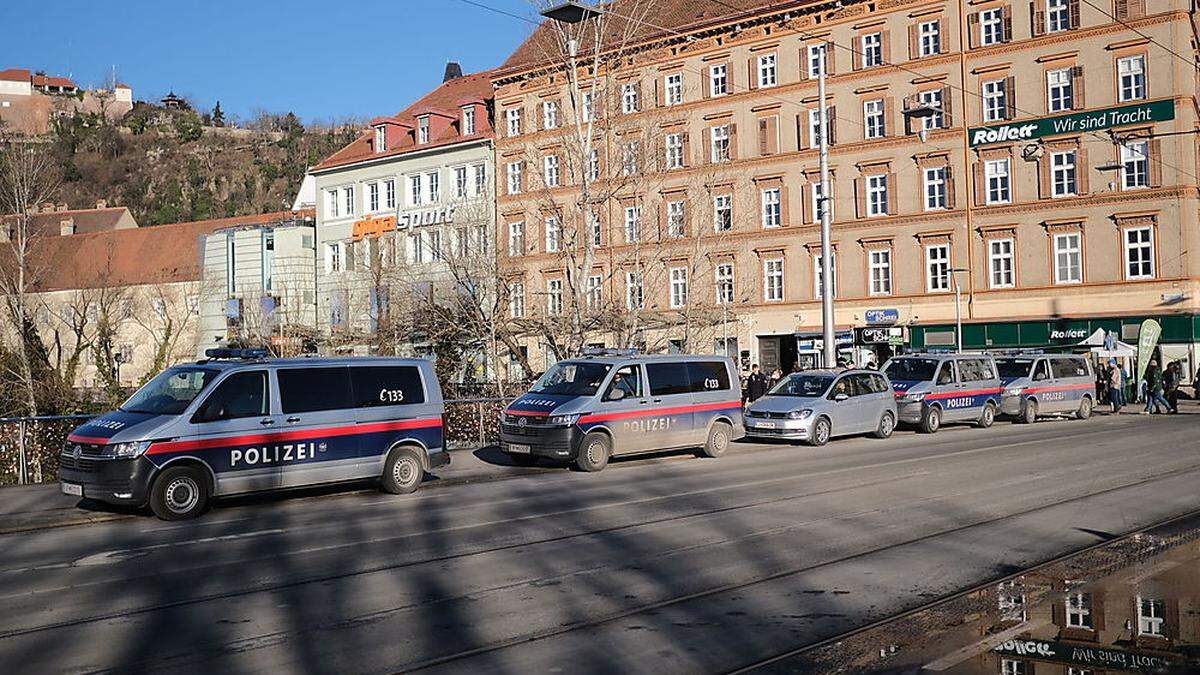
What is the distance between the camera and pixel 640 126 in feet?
115

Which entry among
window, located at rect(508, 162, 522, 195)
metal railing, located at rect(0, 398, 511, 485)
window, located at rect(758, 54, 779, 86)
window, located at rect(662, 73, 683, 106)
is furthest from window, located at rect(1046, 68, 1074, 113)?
metal railing, located at rect(0, 398, 511, 485)

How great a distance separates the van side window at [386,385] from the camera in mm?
17109

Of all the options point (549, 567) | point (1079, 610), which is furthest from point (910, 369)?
point (1079, 610)

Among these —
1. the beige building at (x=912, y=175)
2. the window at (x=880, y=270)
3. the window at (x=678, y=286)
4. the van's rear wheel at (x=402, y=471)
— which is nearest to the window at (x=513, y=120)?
the beige building at (x=912, y=175)

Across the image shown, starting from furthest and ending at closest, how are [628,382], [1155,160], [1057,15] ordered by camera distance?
[1057,15]
[1155,160]
[628,382]

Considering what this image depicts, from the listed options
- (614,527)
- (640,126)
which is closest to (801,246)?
(640,126)

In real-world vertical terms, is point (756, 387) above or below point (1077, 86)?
below

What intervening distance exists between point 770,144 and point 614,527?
43568 millimetres

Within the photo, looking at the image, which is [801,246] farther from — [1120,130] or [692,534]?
[692,534]

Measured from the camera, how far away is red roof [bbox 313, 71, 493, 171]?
64.4m

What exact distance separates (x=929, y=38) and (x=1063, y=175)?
837cm

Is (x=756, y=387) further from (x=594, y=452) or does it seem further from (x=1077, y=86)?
(x=1077, y=86)

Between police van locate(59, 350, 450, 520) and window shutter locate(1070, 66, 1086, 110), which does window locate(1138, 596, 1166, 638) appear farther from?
window shutter locate(1070, 66, 1086, 110)

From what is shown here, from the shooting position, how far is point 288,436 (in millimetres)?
16109
